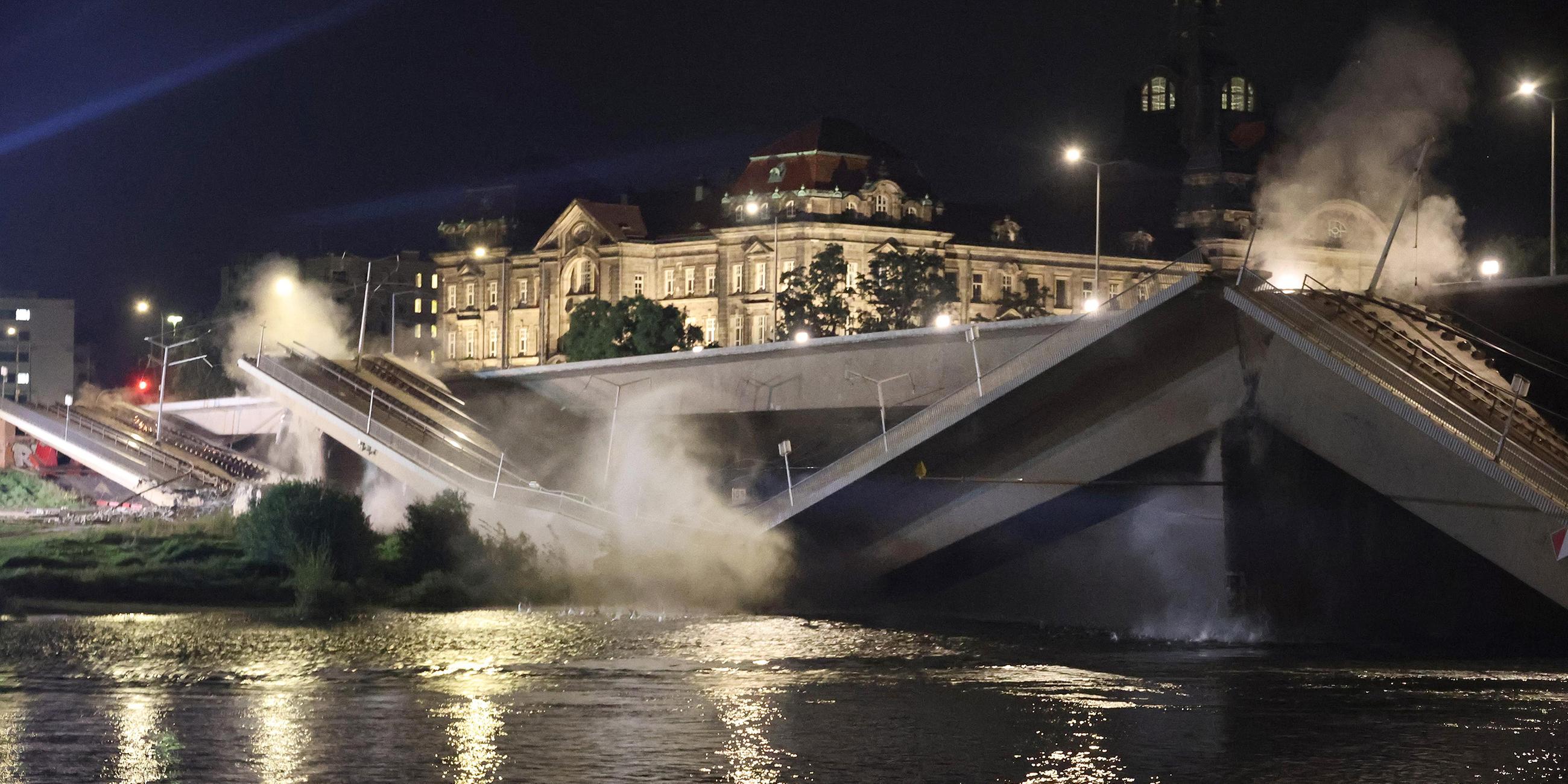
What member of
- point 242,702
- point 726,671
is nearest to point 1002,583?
point 726,671

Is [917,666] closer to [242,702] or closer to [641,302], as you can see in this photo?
[242,702]

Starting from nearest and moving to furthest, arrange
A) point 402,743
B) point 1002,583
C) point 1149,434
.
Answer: point 402,743 → point 1149,434 → point 1002,583

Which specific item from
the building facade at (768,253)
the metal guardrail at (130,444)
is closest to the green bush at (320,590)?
the metal guardrail at (130,444)

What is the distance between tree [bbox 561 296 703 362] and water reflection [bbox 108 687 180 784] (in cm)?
10036

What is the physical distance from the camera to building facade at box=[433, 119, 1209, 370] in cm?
14350

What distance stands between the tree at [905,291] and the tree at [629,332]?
1553 cm

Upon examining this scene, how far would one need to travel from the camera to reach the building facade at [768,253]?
471 ft

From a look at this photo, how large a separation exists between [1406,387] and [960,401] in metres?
10.7

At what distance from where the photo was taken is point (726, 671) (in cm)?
3438

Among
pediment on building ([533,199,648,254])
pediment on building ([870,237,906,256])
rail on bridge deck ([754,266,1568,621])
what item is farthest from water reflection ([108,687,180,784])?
pediment on building ([533,199,648,254])

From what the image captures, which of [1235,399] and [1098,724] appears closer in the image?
[1098,724]

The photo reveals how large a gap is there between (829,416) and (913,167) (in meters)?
96.0

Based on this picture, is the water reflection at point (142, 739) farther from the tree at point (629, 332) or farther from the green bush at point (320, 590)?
the tree at point (629, 332)

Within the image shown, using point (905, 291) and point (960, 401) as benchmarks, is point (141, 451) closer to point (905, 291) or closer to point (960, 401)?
point (905, 291)
